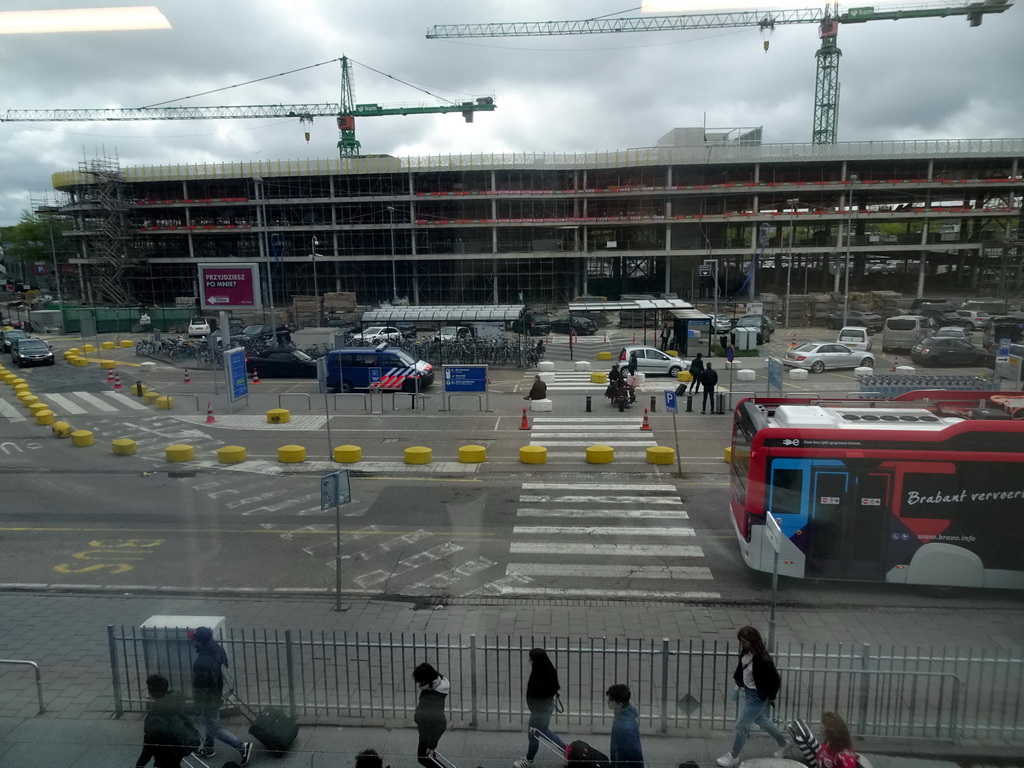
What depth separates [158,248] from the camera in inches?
1988

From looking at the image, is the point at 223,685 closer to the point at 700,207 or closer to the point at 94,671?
the point at 94,671

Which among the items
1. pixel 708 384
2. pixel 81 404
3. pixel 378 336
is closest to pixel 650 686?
pixel 708 384

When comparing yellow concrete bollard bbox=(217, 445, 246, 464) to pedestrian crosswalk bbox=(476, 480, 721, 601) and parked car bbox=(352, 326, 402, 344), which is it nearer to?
pedestrian crosswalk bbox=(476, 480, 721, 601)

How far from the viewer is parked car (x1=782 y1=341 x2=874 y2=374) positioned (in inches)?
848

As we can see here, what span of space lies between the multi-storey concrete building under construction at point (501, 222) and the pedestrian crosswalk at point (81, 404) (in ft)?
65.6

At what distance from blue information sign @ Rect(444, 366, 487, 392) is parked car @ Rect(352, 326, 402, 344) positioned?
10581mm

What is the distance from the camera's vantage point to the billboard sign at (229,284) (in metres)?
22.8

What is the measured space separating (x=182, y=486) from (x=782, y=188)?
41.1 metres

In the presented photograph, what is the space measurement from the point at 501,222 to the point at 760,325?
19.7 metres

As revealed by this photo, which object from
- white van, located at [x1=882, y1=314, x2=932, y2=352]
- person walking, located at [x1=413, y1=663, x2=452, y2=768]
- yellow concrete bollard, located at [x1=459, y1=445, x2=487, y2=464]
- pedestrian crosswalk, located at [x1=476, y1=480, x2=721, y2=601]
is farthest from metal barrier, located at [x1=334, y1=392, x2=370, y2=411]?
white van, located at [x1=882, y1=314, x2=932, y2=352]

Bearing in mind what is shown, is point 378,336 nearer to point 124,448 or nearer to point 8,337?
point 124,448

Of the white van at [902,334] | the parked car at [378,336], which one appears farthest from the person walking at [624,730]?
the parked car at [378,336]

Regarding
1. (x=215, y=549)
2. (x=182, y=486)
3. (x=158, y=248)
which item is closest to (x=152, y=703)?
(x=215, y=549)

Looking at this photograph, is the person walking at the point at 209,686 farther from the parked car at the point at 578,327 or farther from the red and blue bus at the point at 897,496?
the parked car at the point at 578,327
